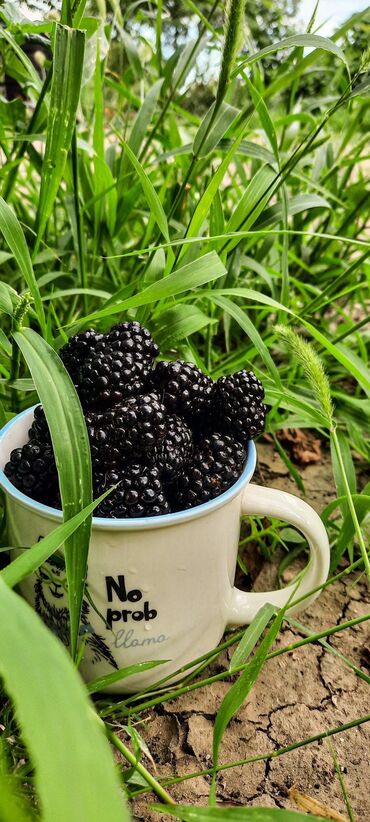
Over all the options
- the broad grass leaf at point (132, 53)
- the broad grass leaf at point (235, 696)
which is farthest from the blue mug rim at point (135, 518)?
the broad grass leaf at point (132, 53)

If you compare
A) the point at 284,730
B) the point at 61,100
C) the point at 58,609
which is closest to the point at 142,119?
the point at 61,100

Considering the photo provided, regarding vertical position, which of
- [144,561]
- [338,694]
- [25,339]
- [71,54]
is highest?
[71,54]

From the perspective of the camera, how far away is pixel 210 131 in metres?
0.62

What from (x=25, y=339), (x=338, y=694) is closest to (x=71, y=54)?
(x=25, y=339)

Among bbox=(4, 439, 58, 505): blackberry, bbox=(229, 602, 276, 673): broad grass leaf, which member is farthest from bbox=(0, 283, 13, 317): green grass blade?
bbox=(229, 602, 276, 673): broad grass leaf

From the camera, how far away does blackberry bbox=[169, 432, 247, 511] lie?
536mm

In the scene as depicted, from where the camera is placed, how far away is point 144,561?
506 millimetres

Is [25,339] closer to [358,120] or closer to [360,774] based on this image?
[360,774]

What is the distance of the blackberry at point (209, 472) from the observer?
0.54 metres

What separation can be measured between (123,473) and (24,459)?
0.26ft

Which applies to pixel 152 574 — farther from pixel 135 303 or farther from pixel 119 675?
pixel 135 303

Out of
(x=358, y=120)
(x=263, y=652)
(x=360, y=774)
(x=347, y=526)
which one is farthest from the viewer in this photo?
(x=358, y=120)

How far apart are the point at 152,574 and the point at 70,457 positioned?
0.13 m

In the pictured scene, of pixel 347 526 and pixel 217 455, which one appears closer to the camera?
pixel 217 455
